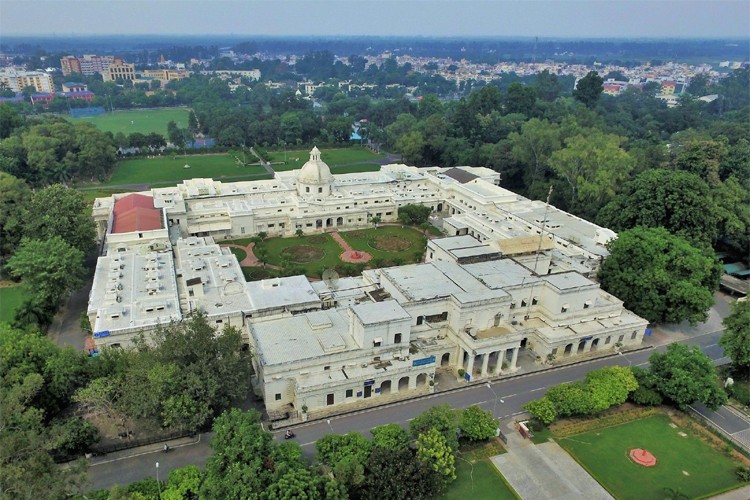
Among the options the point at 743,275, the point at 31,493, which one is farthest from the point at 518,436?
the point at 743,275

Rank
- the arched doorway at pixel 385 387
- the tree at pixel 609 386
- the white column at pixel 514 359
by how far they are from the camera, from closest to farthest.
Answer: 1. the tree at pixel 609 386
2. the arched doorway at pixel 385 387
3. the white column at pixel 514 359

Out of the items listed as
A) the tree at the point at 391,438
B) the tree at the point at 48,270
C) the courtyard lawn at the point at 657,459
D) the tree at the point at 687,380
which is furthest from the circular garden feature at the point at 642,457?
the tree at the point at 48,270

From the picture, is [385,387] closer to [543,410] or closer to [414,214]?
[543,410]

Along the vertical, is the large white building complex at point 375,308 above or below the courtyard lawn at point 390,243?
above

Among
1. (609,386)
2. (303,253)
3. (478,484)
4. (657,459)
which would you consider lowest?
(303,253)

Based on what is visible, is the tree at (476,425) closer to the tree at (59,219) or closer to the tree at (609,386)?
the tree at (609,386)

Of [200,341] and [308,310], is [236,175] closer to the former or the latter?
[308,310]

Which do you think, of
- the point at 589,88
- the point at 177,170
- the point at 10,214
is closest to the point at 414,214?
the point at 10,214
